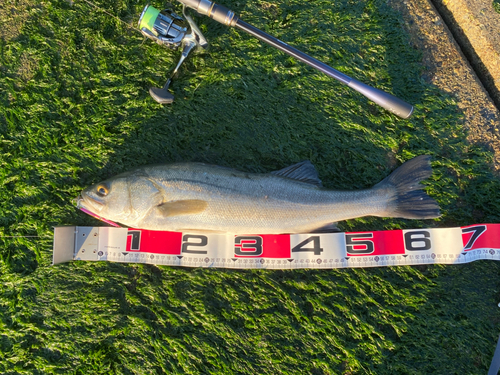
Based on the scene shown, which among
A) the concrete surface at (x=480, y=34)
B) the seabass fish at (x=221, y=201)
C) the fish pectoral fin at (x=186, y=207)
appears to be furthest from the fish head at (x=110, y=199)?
the concrete surface at (x=480, y=34)

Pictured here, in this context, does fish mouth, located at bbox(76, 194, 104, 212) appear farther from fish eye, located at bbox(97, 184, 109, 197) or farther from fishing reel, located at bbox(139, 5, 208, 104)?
fishing reel, located at bbox(139, 5, 208, 104)

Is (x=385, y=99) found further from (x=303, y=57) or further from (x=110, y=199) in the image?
(x=110, y=199)

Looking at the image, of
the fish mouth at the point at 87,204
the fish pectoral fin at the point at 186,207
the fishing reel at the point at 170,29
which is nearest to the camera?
the fish pectoral fin at the point at 186,207

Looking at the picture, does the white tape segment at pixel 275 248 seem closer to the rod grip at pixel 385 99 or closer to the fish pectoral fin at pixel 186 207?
the fish pectoral fin at pixel 186 207

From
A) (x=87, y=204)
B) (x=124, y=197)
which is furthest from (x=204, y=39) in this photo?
(x=87, y=204)

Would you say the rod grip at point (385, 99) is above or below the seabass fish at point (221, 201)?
above
